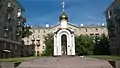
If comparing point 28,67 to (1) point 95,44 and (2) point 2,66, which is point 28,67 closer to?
(2) point 2,66

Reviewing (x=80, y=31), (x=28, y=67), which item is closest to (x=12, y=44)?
(x=28, y=67)

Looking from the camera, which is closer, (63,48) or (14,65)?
(14,65)

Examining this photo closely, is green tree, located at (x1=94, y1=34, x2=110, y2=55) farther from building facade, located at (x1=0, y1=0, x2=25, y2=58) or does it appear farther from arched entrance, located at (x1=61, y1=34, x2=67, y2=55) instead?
building facade, located at (x1=0, y1=0, x2=25, y2=58)

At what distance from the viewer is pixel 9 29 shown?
52.5 metres

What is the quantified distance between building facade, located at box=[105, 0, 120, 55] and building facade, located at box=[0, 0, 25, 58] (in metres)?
23.6

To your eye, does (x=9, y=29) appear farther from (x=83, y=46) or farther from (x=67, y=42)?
(x=83, y=46)

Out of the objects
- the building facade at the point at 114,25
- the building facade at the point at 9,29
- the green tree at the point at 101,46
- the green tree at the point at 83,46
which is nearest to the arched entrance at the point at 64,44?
the building facade at the point at 9,29

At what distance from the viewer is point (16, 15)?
200ft

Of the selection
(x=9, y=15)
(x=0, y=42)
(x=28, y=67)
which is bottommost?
(x=28, y=67)

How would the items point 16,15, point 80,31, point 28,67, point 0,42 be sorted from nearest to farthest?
point 28,67, point 0,42, point 16,15, point 80,31

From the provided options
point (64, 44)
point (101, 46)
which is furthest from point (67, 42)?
point (101, 46)

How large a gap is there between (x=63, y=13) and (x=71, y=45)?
852 centimetres

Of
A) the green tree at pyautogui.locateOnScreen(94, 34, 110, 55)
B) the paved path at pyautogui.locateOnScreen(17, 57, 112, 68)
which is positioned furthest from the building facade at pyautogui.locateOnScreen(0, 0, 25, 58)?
the green tree at pyautogui.locateOnScreen(94, 34, 110, 55)

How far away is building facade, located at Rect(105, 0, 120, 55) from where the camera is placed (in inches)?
2376
